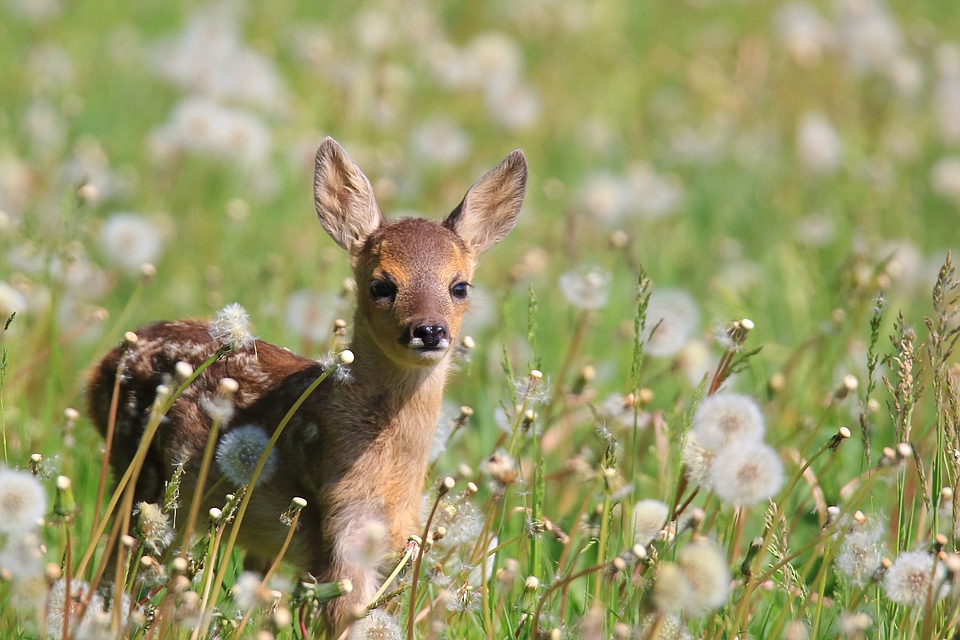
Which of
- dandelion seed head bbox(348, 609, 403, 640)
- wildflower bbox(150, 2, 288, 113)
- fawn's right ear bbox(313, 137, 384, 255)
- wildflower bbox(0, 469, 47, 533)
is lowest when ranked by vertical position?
dandelion seed head bbox(348, 609, 403, 640)

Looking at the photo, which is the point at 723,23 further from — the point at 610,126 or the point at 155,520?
the point at 155,520

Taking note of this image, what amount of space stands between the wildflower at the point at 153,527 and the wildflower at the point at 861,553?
191cm

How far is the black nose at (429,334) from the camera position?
12.4ft

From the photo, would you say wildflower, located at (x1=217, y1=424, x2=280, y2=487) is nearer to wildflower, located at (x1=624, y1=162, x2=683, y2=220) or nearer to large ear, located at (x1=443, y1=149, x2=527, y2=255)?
large ear, located at (x1=443, y1=149, x2=527, y2=255)

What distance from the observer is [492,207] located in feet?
15.2

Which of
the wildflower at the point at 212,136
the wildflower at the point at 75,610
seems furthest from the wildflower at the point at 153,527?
the wildflower at the point at 212,136

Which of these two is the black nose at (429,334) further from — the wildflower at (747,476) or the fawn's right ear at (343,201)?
the wildflower at (747,476)

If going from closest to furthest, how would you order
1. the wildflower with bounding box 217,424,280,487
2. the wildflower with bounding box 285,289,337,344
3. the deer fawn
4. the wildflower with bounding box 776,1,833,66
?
1. the wildflower with bounding box 217,424,280,487
2. the deer fawn
3. the wildflower with bounding box 285,289,337,344
4. the wildflower with bounding box 776,1,833,66

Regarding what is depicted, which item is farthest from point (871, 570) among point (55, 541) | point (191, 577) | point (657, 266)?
point (657, 266)

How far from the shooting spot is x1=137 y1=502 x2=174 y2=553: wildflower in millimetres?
3166

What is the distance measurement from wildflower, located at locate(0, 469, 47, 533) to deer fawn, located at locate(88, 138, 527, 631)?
896 millimetres

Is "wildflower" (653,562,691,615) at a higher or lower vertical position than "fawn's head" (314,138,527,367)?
lower

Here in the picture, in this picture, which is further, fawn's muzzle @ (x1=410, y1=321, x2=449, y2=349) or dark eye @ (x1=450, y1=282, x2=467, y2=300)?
dark eye @ (x1=450, y1=282, x2=467, y2=300)

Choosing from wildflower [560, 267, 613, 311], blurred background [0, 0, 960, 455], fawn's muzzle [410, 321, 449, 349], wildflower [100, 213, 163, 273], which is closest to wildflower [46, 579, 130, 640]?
fawn's muzzle [410, 321, 449, 349]
